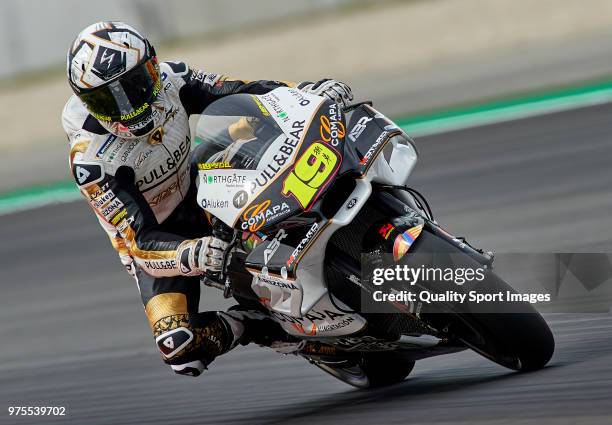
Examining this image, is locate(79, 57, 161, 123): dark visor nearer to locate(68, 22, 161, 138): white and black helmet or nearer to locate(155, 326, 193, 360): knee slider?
locate(68, 22, 161, 138): white and black helmet

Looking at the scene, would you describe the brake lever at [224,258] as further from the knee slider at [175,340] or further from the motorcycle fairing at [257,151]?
the knee slider at [175,340]

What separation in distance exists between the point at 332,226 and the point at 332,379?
2.10 m

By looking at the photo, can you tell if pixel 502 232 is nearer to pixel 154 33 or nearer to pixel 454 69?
pixel 454 69

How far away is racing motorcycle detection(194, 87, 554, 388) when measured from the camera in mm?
4465

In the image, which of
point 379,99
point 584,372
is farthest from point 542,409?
point 379,99

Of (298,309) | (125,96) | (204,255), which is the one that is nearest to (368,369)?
(298,309)

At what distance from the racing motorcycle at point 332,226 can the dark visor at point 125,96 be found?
45 cm

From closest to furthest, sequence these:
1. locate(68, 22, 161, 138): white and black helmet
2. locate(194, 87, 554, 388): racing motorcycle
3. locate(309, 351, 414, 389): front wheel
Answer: locate(194, 87, 554, 388): racing motorcycle → locate(68, 22, 161, 138): white and black helmet → locate(309, 351, 414, 389): front wheel

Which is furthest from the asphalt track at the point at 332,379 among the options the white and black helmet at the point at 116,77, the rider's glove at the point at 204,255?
the white and black helmet at the point at 116,77

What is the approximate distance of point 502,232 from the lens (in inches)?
320

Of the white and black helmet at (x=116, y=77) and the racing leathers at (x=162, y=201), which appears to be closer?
the white and black helmet at (x=116, y=77)

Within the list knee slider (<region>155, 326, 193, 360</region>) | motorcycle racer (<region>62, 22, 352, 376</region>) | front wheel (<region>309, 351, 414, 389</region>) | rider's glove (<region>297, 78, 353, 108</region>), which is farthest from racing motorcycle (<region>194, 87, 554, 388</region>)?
front wheel (<region>309, 351, 414, 389</region>)

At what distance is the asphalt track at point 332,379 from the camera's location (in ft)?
15.8

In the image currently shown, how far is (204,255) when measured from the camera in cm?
470
